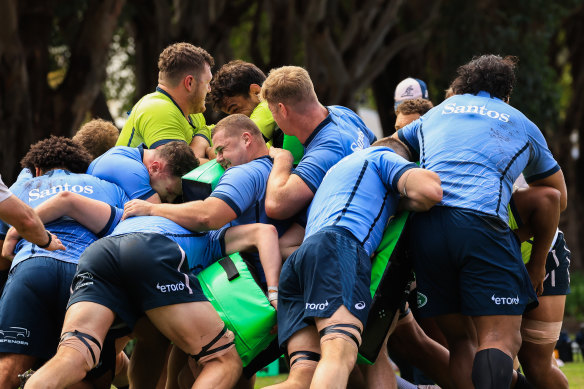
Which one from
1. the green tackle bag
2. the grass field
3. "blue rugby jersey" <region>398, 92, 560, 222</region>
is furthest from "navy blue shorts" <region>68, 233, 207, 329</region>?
the grass field

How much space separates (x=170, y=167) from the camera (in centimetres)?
616

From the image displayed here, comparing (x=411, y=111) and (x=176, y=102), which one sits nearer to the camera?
(x=176, y=102)

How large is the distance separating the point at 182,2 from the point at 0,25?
15.2 feet

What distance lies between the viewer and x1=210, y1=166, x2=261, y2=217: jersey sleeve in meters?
5.59

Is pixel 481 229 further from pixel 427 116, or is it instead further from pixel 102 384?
pixel 102 384

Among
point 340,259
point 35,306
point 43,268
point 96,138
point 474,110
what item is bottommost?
point 35,306

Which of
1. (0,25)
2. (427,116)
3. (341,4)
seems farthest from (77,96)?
(427,116)

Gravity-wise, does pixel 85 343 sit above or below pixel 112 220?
below

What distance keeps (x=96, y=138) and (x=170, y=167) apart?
4.87ft

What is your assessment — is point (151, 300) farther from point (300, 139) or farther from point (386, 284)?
point (300, 139)

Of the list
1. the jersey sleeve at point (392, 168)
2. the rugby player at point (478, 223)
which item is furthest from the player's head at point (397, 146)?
the jersey sleeve at point (392, 168)

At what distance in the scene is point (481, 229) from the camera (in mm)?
5258

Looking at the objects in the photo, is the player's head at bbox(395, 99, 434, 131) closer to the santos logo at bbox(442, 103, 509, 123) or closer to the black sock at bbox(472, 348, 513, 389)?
the santos logo at bbox(442, 103, 509, 123)

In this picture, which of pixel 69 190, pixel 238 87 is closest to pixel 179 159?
pixel 69 190
